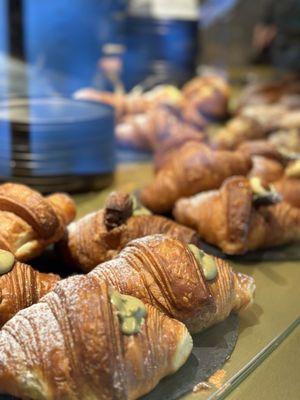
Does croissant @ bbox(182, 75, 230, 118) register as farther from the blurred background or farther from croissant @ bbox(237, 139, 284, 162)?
croissant @ bbox(237, 139, 284, 162)

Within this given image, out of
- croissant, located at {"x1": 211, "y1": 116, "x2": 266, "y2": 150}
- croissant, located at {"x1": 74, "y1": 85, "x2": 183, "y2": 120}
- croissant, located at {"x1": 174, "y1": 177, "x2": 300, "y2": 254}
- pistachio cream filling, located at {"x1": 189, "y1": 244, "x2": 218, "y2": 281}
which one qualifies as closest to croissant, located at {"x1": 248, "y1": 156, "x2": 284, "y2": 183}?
croissant, located at {"x1": 174, "y1": 177, "x2": 300, "y2": 254}

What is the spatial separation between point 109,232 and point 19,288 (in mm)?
366

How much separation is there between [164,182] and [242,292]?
695 mm

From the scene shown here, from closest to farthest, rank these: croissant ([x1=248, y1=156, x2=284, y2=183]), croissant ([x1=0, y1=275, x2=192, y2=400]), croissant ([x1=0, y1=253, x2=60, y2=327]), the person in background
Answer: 1. croissant ([x1=0, y1=275, x2=192, y2=400])
2. croissant ([x1=0, y1=253, x2=60, y2=327])
3. croissant ([x1=248, y1=156, x2=284, y2=183])
4. the person in background

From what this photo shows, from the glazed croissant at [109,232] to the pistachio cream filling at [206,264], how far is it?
242 millimetres

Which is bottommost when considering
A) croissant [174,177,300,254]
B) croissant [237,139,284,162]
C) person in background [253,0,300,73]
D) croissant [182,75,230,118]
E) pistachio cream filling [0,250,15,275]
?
croissant [174,177,300,254]

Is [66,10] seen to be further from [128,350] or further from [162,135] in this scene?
[128,350]

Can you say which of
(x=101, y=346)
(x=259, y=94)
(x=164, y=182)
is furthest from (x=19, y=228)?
(x=259, y=94)

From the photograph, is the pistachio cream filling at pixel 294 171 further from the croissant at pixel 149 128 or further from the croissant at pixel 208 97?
the croissant at pixel 208 97

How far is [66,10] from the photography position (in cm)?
281

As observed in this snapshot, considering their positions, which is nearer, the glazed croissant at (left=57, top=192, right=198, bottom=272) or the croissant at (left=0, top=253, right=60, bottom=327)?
the croissant at (left=0, top=253, right=60, bottom=327)

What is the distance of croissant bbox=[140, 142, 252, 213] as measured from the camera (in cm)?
176

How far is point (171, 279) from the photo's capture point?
1.02 metres

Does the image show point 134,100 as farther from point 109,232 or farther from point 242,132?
point 109,232
